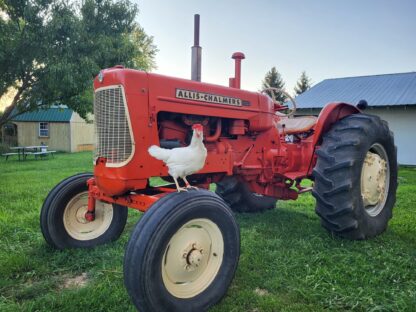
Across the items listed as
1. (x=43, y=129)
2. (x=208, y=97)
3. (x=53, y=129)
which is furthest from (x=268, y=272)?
(x=43, y=129)

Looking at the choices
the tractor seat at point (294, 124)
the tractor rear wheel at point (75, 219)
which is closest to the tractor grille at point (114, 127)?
the tractor rear wheel at point (75, 219)

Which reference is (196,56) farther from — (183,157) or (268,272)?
(268,272)

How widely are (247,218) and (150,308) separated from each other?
270 centimetres

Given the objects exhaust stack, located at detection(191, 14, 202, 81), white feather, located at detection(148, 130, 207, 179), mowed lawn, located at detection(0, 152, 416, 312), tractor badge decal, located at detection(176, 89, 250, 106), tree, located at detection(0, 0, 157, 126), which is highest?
tree, located at detection(0, 0, 157, 126)

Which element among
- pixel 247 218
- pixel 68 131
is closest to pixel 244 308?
pixel 247 218

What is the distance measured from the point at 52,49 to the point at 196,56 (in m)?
9.16

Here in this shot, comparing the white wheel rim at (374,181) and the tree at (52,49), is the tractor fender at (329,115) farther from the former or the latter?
the tree at (52,49)

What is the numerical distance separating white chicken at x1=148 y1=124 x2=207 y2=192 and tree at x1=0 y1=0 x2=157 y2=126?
364 inches

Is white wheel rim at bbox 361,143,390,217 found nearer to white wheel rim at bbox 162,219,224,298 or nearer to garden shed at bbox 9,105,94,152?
white wheel rim at bbox 162,219,224,298

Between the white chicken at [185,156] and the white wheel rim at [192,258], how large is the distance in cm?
33

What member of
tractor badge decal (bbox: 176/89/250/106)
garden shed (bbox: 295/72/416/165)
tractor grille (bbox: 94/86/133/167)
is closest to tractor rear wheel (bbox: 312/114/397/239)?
tractor badge decal (bbox: 176/89/250/106)

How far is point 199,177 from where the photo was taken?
3.50m

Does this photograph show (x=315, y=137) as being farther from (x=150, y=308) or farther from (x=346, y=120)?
(x=150, y=308)

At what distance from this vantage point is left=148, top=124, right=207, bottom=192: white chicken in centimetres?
258
